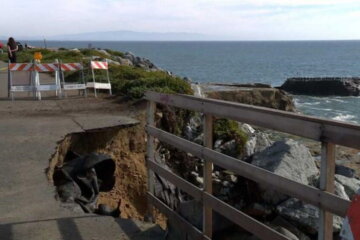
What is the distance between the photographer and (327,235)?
371cm

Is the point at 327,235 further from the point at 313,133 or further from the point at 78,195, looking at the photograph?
the point at 78,195

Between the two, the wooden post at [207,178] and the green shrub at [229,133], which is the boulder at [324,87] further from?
the wooden post at [207,178]

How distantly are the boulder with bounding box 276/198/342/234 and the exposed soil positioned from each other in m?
2.57

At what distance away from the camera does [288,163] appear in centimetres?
969

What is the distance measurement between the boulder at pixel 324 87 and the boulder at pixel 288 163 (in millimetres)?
42904

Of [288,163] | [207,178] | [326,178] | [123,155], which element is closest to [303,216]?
[207,178]

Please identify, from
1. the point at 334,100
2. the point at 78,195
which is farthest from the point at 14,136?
the point at 334,100

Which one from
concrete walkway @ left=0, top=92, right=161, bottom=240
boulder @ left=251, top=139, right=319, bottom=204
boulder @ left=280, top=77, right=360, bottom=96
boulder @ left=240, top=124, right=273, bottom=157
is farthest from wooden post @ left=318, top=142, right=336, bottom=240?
boulder @ left=280, top=77, right=360, bottom=96

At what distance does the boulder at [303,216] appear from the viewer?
6993mm

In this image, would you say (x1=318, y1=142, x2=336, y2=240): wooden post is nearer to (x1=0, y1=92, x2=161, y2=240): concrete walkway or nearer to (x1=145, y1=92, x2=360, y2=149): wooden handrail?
(x1=145, y1=92, x2=360, y2=149): wooden handrail

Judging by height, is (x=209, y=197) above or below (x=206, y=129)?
below

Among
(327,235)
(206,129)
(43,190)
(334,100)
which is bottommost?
(334,100)

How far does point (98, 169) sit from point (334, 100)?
41450 millimetres

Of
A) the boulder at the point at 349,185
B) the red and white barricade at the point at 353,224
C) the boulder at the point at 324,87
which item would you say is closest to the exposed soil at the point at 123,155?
the boulder at the point at 349,185
